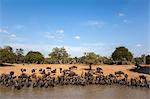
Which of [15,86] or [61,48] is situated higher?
[61,48]

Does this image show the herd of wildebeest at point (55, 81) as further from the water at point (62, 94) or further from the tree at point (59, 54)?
the tree at point (59, 54)

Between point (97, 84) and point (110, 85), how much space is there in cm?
103

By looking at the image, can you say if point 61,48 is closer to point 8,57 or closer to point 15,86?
point 8,57

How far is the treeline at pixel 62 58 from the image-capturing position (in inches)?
1516

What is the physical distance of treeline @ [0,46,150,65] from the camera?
126 feet

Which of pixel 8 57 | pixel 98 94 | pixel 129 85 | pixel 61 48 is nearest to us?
pixel 98 94

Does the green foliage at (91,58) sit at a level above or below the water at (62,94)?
above

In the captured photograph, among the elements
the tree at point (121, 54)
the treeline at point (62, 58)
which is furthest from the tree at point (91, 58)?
the tree at point (121, 54)

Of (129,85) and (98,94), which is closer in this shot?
(98,94)

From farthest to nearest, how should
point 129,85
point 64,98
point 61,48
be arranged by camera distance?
point 61,48 → point 129,85 → point 64,98

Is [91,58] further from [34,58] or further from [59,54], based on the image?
[59,54]

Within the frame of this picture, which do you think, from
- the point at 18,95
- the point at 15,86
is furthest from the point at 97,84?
the point at 18,95

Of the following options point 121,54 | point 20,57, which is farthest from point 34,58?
point 121,54

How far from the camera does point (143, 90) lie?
22.2m
